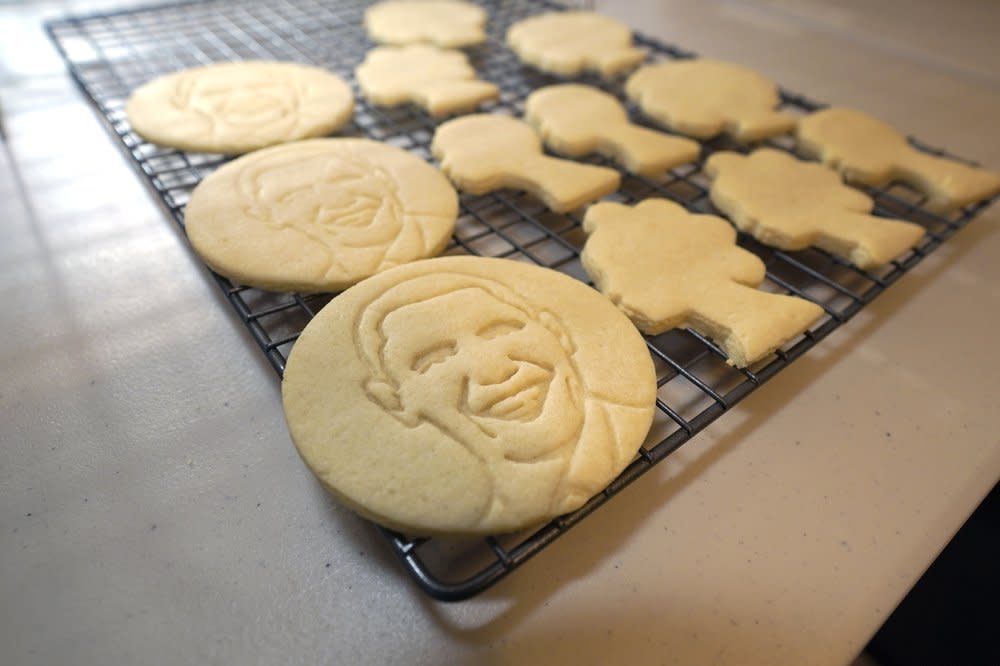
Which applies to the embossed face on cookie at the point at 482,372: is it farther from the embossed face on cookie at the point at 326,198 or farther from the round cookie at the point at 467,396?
the embossed face on cookie at the point at 326,198

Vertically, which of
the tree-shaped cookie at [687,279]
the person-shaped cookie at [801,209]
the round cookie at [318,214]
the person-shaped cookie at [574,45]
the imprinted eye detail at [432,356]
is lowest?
the round cookie at [318,214]

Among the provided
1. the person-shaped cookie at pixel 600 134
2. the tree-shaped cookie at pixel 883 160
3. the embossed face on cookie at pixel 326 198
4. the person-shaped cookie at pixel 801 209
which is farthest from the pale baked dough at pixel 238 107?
the tree-shaped cookie at pixel 883 160

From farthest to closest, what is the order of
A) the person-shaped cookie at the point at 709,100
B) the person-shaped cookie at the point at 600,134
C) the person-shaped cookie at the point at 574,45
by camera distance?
the person-shaped cookie at the point at 574,45
the person-shaped cookie at the point at 709,100
the person-shaped cookie at the point at 600,134

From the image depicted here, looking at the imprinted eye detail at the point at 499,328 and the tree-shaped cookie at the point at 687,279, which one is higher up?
the tree-shaped cookie at the point at 687,279

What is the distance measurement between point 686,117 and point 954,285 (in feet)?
1.88

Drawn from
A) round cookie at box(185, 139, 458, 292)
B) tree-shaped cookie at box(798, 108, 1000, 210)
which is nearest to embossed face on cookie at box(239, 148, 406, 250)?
round cookie at box(185, 139, 458, 292)

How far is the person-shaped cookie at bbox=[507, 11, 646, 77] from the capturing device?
1477mm

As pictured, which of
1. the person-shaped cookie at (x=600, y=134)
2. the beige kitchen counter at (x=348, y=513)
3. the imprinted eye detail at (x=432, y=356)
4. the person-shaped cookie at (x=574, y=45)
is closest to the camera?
the beige kitchen counter at (x=348, y=513)

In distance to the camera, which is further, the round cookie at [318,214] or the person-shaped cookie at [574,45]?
the person-shaped cookie at [574,45]

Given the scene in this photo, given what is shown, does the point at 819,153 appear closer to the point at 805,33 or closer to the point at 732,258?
the point at 732,258

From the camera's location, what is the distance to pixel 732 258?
3.02ft

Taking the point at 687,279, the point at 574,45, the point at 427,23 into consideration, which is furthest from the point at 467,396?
the point at 427,23

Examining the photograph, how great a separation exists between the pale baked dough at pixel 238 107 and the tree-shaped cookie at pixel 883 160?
3.07 ft

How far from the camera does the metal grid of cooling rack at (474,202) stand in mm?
636
